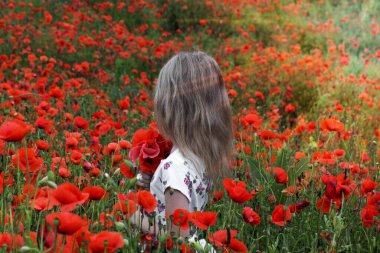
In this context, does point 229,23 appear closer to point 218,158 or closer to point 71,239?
point 218,158

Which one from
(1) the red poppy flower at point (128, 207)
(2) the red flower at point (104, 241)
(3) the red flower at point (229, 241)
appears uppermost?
(2) the red flower at point (104, 241)

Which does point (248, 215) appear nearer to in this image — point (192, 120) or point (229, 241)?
point (229, 241)

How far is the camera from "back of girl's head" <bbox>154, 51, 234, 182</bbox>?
7.87 feet

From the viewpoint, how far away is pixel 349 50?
930 cm

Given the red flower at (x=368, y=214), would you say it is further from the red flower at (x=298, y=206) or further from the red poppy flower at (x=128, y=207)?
the red poppy flower at (x=128, y=207)

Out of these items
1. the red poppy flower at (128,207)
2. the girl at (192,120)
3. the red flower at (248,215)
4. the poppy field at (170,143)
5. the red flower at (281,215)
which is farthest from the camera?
the girl at (192,120)

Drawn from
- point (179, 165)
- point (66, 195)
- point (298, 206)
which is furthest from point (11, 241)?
point (298, 206)

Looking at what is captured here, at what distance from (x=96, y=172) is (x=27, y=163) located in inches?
21.9

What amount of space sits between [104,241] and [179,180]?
33.1 inches

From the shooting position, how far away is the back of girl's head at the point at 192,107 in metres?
2.40

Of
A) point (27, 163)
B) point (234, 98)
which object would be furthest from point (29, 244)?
point (234, 98)

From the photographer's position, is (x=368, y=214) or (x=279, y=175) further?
(x=279, y=175)

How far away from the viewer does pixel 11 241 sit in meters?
1.61

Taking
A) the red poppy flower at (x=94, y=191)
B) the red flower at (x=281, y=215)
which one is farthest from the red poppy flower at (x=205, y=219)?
the red flower at (x=281, y=215)
